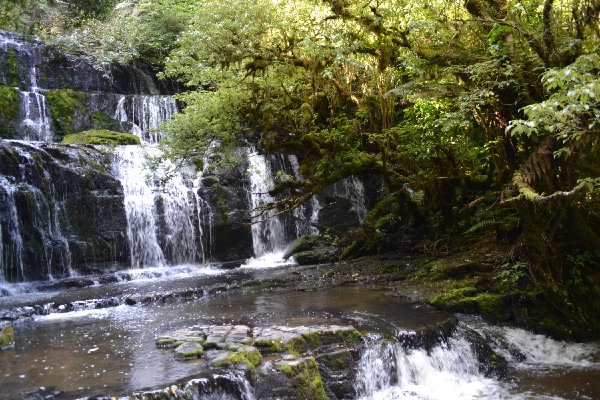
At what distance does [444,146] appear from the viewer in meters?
11.2

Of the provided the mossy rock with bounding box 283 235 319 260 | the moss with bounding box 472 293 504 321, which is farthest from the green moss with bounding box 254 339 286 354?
the mossy rock with bounding box 283 235 319 260

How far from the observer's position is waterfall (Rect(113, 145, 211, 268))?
1534cm

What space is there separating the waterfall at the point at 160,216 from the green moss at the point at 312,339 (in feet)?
31.2

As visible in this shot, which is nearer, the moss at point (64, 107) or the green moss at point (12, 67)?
the moss at point (64, 107)

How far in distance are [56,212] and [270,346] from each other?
10.2m

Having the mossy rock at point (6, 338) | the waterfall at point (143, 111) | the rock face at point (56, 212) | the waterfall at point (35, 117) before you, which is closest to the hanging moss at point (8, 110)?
the waterfall at point (35, 117)

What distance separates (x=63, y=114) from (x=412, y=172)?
1326 centimetres

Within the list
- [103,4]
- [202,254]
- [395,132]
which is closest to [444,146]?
[395,132]

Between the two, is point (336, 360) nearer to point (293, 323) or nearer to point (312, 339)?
point (312, 339)

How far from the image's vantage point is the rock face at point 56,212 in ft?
44.6

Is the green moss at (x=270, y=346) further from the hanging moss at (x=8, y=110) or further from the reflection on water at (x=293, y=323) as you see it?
the hanging moss at (x=8, y=110)

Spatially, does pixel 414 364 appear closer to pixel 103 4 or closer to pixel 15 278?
pixel 103 4

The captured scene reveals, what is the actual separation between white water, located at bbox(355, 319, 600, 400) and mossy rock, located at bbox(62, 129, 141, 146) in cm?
1269

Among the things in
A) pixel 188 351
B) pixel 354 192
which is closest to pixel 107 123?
pixel 354 192
